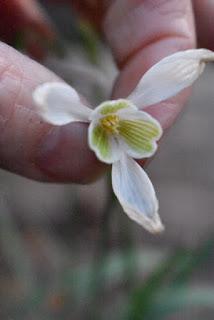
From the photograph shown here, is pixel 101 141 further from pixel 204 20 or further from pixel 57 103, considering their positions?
pixel 204 20

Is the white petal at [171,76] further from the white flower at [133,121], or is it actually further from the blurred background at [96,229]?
the blurred background at [96,229]

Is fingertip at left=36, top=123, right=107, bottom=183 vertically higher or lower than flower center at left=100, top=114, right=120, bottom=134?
lower

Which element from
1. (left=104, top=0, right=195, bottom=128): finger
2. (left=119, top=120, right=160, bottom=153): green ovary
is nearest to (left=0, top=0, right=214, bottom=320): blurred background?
(left=104, top=0, right=195, bottom=128): finger

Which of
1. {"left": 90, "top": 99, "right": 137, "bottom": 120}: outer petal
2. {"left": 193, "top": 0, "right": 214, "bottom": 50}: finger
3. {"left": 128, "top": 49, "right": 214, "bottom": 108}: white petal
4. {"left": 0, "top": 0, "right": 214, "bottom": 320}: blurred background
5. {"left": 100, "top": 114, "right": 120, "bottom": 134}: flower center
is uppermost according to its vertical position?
{"left": 128, "top": 49, "right": 214, "bottom": 108}: white petal

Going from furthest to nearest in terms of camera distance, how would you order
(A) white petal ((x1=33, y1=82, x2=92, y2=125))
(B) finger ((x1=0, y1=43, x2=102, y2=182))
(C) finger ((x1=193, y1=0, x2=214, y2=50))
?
(C) finger ((x1=193, y1=0, x2=214, y2=50)) < (B) finger ((x1=0, y1=43, x2=102, y2=182)) < (A) white petal ((x1=33, y1=82, x2=92, y2=125))

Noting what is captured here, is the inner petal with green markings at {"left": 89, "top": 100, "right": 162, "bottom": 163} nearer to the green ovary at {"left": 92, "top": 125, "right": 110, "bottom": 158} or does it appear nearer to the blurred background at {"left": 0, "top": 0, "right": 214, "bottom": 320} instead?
the green ovary at {"left": 92, "top": 125, "right": 110, "bottom": 158}

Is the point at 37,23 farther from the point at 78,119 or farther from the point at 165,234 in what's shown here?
the point at 165,234

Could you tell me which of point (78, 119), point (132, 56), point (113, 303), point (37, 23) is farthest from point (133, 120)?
point (113, 303)
